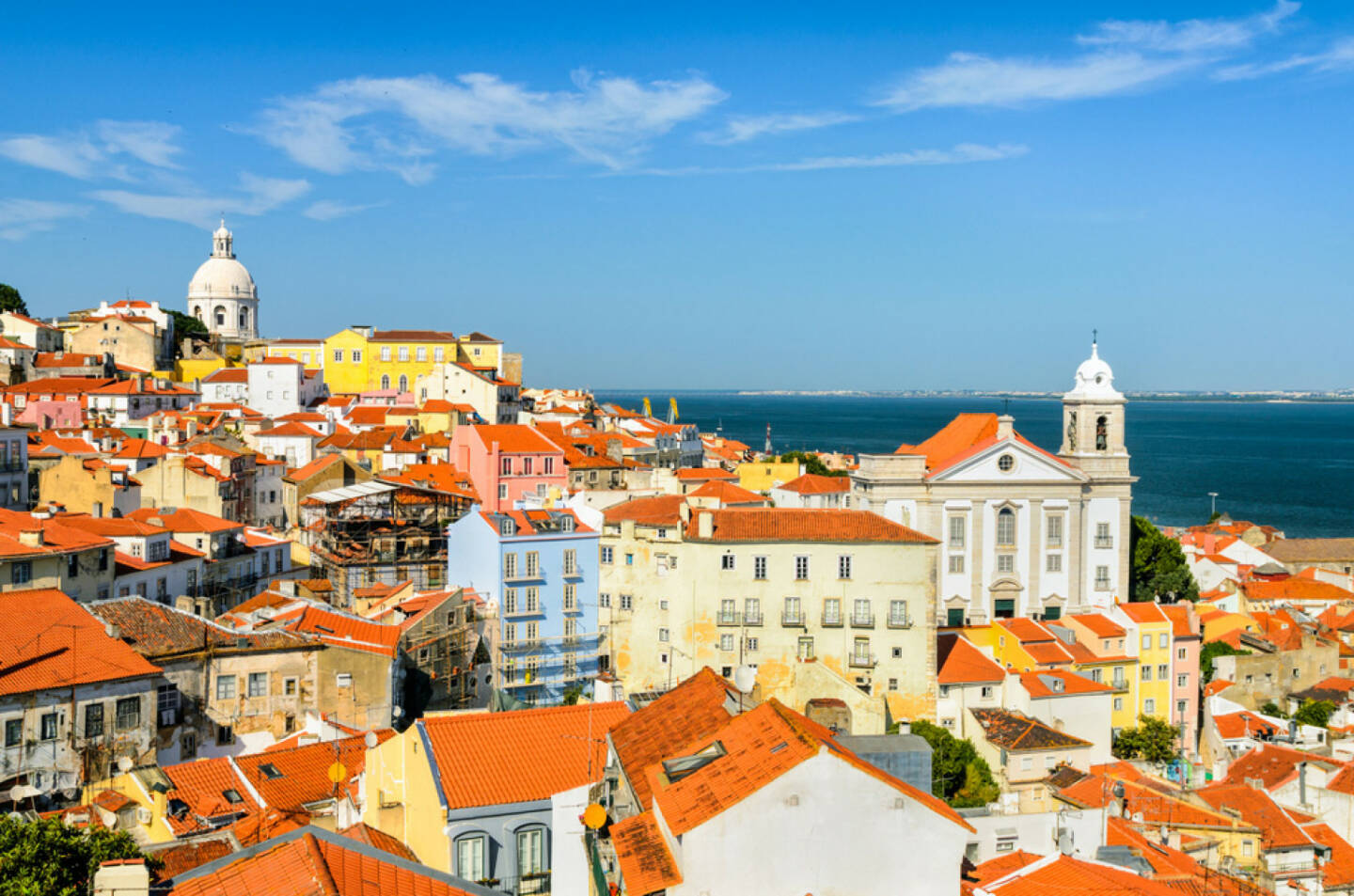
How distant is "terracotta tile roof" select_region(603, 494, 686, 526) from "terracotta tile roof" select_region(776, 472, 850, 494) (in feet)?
49.4

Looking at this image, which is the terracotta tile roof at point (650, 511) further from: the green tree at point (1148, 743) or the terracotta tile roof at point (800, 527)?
the green tree at point (1148, 743)

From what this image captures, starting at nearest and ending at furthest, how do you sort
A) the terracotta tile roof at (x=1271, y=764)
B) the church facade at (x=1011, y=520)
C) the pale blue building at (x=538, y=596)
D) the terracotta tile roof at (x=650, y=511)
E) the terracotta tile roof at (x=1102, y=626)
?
the terracotta tile roof at (x=1271, y=764) < the pale blue building at (x=538, y=596) < the terracotta tile roof at (x=650, y=511) < the terracotta tile roof at (x=1102, y=626) < the church facade at (x=1011, y=520)

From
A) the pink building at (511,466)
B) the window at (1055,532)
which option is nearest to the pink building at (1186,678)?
the window at (1055,532)

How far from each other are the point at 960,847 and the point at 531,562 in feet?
80.2

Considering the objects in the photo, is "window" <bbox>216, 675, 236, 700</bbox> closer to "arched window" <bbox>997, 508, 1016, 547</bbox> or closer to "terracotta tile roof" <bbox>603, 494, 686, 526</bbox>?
"terracotta tile roof" <bbox>603, 494, 686, 526</bbox>

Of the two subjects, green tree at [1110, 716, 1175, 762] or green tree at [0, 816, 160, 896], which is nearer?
green tree at [0, 816, 160, 896]

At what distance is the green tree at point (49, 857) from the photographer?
12.7 m

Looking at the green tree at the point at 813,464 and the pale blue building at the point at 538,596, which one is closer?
the pale blue building at the point at 538,596

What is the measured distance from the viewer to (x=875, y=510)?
45.6 meters

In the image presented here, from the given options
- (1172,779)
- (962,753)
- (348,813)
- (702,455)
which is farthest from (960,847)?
(702,455)

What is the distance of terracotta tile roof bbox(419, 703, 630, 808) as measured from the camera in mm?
15047

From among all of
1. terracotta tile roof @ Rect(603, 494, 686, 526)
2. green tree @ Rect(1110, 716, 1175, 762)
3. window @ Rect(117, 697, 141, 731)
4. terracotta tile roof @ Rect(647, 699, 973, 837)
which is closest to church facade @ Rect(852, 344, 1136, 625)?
green tree @ Rect(1110, 716, 1175, 762)

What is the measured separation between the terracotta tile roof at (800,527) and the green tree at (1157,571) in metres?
20.5

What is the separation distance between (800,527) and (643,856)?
22.8 metres
